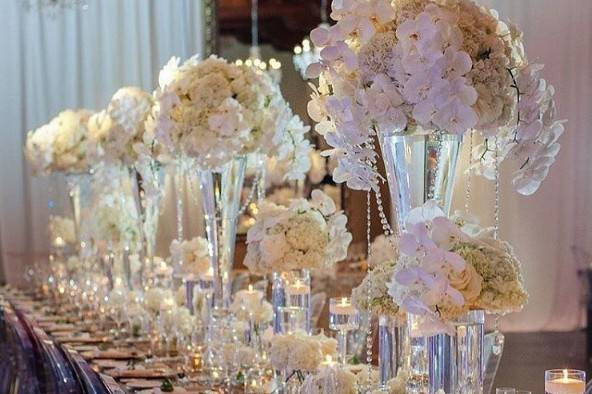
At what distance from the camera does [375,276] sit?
2.76m

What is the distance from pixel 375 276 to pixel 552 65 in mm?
4604

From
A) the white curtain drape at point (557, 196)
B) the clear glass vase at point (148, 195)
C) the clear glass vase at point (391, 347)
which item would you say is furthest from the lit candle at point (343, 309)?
the white curtain drape at point (557, 196)

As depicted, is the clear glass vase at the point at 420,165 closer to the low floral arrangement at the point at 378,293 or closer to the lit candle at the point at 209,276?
the low floral arrangement at the point at 378,293

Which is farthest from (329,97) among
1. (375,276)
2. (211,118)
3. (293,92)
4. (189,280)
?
(293,92)

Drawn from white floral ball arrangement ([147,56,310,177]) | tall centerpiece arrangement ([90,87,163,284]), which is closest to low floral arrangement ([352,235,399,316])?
white floral ball arrangement ([147,56,310,177])

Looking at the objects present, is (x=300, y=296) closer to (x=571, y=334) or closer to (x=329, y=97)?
(x=329, y=97)

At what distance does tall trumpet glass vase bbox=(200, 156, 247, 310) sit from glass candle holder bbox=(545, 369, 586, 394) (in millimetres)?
2241

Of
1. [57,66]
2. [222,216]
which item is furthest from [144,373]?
[57,66]

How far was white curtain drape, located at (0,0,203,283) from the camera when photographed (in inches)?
401

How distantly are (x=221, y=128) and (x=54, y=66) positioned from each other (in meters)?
6.17

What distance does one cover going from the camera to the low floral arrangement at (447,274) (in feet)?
7.70

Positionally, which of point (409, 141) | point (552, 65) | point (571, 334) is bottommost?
point (571, 334)

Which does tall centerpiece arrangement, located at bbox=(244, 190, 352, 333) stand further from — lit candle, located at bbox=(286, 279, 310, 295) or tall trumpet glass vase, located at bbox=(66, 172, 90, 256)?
tall trumpet glass vase, located at bbox=(66, 172, 90, 256)

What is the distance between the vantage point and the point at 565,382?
2551 mm
